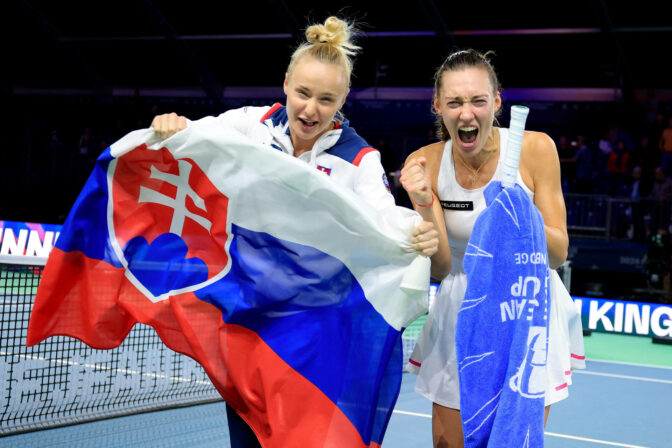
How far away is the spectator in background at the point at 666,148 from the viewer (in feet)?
50.7

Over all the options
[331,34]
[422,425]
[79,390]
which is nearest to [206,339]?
[331,34]

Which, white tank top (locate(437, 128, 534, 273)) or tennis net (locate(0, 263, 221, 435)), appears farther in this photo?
tennis net (locate(0, 263, 221, 435))

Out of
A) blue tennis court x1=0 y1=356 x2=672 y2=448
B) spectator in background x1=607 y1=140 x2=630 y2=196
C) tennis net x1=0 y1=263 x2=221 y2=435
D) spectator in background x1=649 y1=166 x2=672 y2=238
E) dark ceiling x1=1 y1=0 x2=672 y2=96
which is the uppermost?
dark ceiling x1=1 y1=0 x2=672 y2=96

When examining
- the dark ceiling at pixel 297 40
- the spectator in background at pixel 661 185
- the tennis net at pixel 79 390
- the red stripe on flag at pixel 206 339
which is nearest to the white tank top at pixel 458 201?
the red stripe on flag at pixel 206 339

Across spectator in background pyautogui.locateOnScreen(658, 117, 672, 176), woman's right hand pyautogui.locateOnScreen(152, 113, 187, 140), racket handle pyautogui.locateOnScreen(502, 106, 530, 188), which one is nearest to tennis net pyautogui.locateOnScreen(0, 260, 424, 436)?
woman's right hand pyautogui.locateOnScreen(152, 113, 187, 140)

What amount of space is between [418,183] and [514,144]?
0.35 meters

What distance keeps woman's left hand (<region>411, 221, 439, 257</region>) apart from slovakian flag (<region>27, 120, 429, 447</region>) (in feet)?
0.10

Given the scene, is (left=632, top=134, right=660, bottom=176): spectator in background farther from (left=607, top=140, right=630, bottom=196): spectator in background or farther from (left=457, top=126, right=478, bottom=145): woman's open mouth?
(left=457, top=126, right=478, bottom=145): woman's open mouth

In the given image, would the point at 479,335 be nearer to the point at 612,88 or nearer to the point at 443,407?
the point at 443,407

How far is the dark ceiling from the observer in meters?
18.3

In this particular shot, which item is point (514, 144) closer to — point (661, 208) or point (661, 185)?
point (661, 208)

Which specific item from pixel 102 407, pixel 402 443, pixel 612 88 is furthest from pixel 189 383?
pixel 612 88

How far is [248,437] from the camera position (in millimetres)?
2936

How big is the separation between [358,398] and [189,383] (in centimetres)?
430
